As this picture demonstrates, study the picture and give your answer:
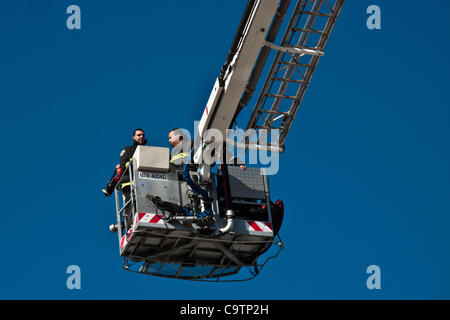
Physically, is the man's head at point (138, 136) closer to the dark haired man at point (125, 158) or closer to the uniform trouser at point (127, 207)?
the dark haired man at point (125, 158)

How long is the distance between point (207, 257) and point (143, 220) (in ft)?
8.17

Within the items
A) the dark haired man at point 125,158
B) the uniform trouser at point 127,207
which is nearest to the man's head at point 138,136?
the dark haired man at point 125,158

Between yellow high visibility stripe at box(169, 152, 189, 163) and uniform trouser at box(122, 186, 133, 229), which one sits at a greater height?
yellow high visibility stripe at box(169, 152, 189, 163)

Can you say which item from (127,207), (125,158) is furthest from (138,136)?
(127,207)

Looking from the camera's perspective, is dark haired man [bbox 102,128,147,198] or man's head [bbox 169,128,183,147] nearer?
man's head [bbox 169,128,183,147]

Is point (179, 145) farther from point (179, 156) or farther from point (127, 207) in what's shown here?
point (127, 207)

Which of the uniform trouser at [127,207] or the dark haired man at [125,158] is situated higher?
the dark haired man at [125,158]

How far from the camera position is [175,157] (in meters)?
21.6

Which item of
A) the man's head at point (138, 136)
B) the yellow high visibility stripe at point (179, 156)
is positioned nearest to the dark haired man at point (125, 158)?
the man's head at point (138, 136)

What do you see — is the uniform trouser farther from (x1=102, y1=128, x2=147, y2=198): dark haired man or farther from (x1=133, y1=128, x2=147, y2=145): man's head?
(x1=133, y1=128, x2=147, y2=145): man's head

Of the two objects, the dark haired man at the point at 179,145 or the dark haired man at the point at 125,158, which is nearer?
the dark haired man at the point at 179,145

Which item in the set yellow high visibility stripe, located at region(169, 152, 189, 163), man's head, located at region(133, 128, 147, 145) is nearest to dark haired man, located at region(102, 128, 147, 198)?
man's head, located at region(133, 128, 147, 145)

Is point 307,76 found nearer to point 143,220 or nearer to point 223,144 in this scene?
point 223,144

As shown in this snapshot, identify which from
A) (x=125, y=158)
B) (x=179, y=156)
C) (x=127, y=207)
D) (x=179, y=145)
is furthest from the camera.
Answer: (x=125, y=158)
